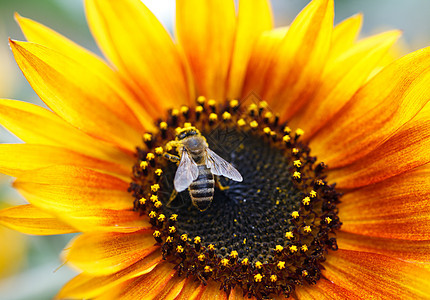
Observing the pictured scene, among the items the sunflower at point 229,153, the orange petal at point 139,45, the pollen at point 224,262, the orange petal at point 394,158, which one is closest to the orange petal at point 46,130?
the sunflower at point 229,153

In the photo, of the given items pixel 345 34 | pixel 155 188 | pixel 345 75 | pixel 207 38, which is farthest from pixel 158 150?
pixel 345 34

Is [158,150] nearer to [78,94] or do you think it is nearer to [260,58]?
[78,94]

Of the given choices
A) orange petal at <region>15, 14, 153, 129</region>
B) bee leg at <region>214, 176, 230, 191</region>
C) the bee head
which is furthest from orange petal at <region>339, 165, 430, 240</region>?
orange petal at <region>15, 14, 153, 129</region>

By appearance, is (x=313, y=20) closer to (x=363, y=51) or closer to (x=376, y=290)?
(x=363, y=51)

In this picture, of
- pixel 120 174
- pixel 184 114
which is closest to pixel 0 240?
pixel 120 174

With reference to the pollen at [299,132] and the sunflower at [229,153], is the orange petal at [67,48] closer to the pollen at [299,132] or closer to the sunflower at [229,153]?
the sunflower at [229,153]

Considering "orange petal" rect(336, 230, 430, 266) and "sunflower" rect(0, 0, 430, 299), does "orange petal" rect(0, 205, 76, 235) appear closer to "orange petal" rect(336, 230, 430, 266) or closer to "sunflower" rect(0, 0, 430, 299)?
"sunflower" rect(0, 0, 430, 299)
